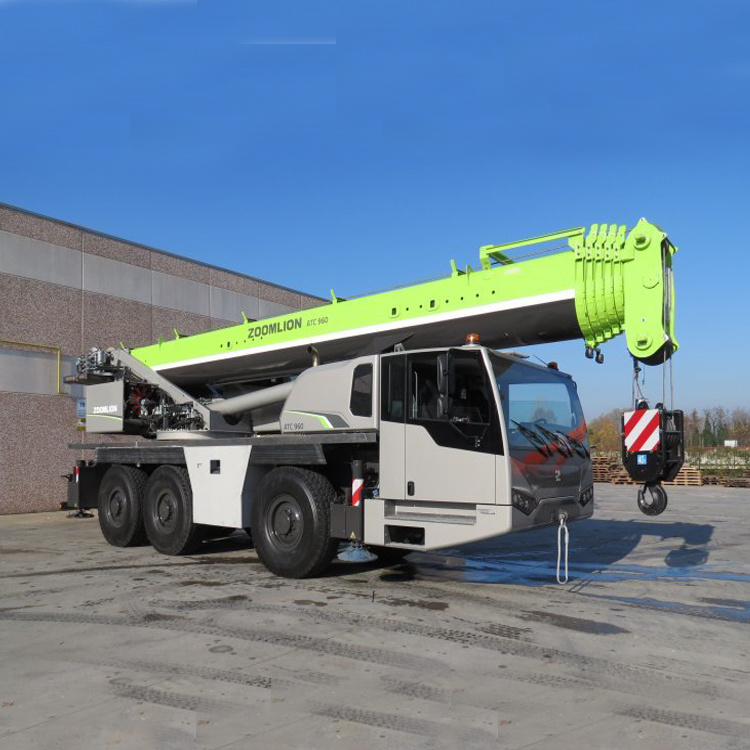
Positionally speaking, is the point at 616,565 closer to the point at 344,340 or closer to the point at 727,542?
the point at 727,542

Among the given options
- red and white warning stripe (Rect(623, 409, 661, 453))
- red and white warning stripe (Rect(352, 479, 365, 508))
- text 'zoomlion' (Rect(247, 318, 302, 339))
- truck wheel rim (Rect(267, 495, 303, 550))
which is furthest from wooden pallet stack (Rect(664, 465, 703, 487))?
red and white warning stripe (Rect(352, 479, 365, 508))

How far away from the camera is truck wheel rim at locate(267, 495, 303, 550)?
835cm

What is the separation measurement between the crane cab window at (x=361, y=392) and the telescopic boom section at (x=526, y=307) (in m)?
0.68

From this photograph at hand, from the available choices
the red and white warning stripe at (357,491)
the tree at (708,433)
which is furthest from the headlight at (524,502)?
the tree at (708,433)

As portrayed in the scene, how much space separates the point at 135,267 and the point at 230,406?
1111 centimetres

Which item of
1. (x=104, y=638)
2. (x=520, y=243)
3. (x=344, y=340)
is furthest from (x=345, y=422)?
(x=104, y=638)

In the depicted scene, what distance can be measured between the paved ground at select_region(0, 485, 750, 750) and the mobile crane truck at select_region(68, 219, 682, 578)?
0.75 m

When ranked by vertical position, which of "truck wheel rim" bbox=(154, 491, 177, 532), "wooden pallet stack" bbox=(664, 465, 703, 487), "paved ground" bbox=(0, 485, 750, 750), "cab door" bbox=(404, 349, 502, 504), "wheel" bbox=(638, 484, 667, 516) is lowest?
"wooden pallet stack" bbox=(664, 465, 703, 487)

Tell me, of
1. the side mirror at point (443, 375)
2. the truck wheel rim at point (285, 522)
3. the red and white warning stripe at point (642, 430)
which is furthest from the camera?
the truck wheel rim at point (285, 522)

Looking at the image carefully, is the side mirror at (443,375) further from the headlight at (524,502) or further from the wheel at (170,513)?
the wheel at (170,513)

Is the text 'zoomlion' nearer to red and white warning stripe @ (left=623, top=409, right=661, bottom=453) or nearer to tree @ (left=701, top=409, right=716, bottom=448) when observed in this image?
red and white warning stripe @ (left=623, top=409, right=661, bottom=453)

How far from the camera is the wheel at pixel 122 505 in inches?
439

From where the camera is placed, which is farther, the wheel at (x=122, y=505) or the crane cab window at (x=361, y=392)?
the wheel at (x=122, y=505)

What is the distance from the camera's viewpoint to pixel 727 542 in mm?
12156
